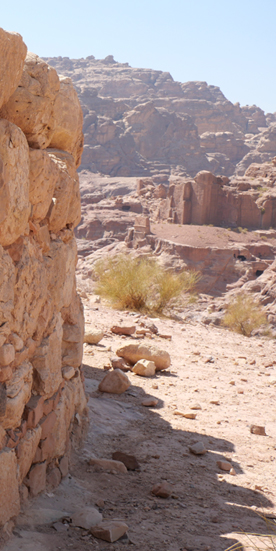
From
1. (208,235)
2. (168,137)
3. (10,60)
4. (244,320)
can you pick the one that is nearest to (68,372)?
(10,60)

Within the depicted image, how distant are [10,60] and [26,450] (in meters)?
2.05

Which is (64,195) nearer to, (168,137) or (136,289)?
(136,289)

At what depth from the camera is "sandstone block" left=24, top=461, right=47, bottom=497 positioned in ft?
9.32

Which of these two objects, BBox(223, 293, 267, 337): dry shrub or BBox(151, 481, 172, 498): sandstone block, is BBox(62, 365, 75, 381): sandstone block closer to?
BBox(151, 481, 172, 498): sandstone block

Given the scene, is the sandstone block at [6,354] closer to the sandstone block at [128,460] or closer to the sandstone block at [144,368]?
the sandstone block at [128,460]

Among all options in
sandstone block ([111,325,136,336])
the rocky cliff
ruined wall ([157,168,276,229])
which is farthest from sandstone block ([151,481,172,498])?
the rocky cliff

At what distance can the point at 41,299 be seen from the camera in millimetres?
3041

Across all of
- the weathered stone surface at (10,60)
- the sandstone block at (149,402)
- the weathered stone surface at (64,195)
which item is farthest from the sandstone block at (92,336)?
the weathered stone surface at (10,60)

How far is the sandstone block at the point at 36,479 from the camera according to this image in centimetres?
284

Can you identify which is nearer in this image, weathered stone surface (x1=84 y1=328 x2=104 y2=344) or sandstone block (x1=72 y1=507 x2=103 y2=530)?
sandstone block (x1=72 y1=507 x2=103 y2=530)

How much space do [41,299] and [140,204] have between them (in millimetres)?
47644

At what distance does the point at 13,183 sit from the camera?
249 centimetres

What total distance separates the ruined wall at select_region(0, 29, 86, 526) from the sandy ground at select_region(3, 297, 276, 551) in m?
0.24

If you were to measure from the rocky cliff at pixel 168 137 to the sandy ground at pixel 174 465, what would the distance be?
7023 centimetres
